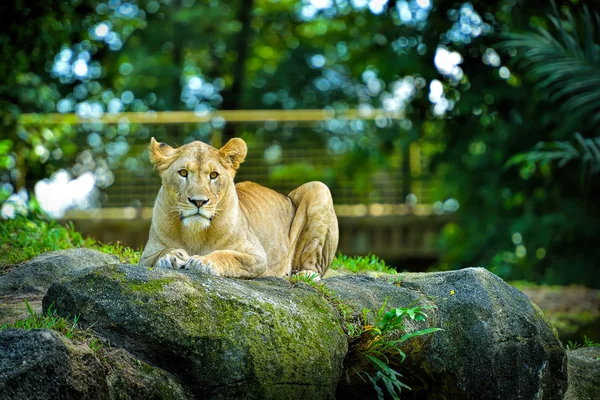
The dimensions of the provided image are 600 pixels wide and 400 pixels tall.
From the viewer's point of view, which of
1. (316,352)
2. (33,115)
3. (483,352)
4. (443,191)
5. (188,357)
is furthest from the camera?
(443,191)

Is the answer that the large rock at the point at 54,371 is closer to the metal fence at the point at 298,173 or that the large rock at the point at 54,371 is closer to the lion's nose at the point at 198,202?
the lion's nose at the point at 198,202

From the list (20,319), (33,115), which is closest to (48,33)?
(33,115)

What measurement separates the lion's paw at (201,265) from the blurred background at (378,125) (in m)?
4.10

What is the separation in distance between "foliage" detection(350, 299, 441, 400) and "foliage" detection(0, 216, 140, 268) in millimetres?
2202

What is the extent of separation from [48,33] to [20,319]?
574cm

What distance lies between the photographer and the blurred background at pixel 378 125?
10711 mm

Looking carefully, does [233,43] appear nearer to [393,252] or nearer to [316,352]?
[393,252]

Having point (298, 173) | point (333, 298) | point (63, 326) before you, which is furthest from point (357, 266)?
point (298, 173)

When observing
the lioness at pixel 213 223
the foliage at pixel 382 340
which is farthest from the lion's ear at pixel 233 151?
the foliage at pixel 382 340

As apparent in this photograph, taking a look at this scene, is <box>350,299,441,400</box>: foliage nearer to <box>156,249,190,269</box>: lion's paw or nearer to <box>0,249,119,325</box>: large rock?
<box>156,249,190,269</box>: lion's paw

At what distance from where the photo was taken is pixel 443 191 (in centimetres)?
1455

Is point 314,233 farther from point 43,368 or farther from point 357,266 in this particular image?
point 43,368

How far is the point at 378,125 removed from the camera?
14.7 metres

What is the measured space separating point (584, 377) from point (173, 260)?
A: 3075 mm
